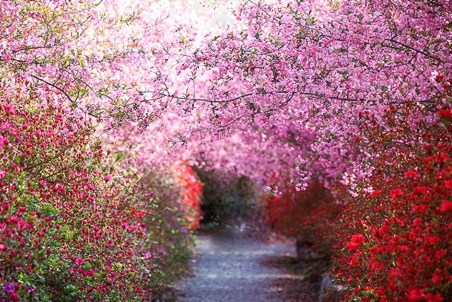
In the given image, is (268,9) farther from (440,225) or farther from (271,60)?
(440,225)

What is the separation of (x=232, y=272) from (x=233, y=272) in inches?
1.0

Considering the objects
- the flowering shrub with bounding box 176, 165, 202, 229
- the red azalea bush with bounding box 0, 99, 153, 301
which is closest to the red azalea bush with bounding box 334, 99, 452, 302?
the red azalea bush with bounding box 0, 99, 153, 301

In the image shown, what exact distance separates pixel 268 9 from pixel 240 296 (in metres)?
6.35

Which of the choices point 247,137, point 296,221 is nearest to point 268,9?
point 247,137

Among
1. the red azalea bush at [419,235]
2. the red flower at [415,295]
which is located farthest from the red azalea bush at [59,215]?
the red flower at [415,295]

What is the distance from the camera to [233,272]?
15969mm

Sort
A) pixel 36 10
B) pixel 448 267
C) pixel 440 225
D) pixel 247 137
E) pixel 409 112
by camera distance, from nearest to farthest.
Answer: pixel 448 267 → pixel 440 225 → pixel 409 112 → pixel 36 10 → pixel 247 137

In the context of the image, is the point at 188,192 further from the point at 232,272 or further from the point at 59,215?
the point at 59,215

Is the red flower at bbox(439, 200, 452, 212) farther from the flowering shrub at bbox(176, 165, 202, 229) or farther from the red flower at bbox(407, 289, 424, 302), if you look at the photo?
the flowering shrub at bbox(176, 165, 202, 229)

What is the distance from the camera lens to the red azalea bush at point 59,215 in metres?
5.22

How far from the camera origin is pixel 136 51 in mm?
8336

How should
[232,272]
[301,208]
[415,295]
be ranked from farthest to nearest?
[232,272] → [301,208] → [415,295]

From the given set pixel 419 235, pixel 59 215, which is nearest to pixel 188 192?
pixel 59 215

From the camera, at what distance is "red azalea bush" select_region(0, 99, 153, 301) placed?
522cm
